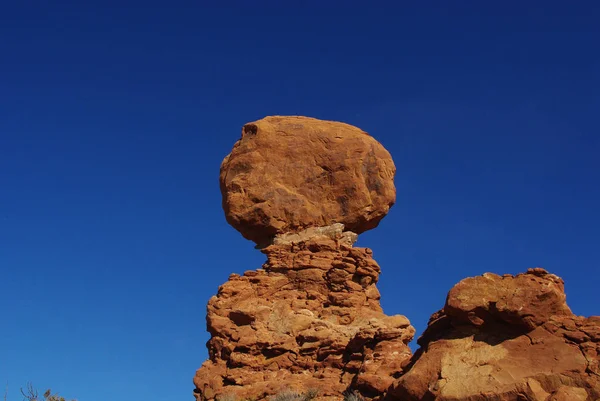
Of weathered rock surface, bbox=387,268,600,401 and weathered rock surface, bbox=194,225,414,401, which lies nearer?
weathered rock surface, bbox=387,268,600,401

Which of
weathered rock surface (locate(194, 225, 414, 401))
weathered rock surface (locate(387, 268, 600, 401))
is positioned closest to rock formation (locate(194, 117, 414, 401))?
weathered rock surface (locate(194, 225, 414, 401))

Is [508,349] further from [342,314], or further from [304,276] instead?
[304,276]

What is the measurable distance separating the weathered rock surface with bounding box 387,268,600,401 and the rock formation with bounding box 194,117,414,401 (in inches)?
71.0

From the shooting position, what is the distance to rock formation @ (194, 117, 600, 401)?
49.0ft

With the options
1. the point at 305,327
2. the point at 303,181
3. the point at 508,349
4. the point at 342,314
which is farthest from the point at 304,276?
the point at 508,349

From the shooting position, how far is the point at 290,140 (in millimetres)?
26469

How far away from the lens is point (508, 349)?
15.3m

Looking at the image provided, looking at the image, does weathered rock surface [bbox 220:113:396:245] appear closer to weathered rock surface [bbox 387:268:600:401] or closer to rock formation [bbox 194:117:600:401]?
rock formation [bbox 194:117:600:401]

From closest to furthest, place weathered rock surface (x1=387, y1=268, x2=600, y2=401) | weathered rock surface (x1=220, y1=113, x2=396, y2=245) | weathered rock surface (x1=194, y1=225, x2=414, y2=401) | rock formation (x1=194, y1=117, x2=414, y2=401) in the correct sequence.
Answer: weathered rock surface (x1=387, y1=268, x2=600, y2=401), weathered rock surface (x1=194, y1=225, x2=414, y2=401), rock formation (x1=194, y1=117, x2=414, y2=401), weathered rock surface (x1=220, y1=113, x2=396, y2=245)

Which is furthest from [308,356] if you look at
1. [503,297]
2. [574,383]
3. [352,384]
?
[574,383]

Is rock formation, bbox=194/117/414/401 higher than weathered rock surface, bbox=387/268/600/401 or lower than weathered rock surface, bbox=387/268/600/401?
higher

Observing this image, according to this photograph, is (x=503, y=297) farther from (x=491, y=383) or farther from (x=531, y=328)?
(x=491, y=383)

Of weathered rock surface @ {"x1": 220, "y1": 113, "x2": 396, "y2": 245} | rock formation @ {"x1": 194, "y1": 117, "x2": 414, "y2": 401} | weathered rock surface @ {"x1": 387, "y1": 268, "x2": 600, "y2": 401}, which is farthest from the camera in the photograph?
weathered rock surface @ {"x1": 220, "y1": 113, "x2": 396, "y2": 245}

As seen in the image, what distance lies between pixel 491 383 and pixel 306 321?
26.9 feet
